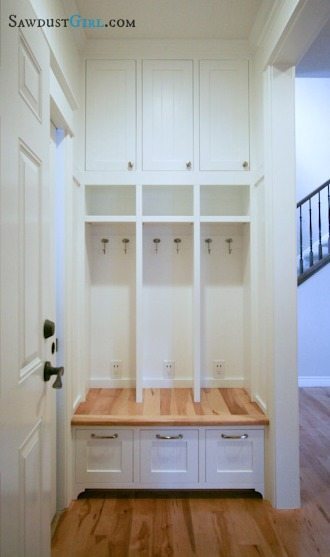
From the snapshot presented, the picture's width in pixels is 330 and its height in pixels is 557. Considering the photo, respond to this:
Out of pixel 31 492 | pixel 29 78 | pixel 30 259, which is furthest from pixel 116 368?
pixel 29 78

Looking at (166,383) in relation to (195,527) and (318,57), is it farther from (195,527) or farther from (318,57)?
(318,57)

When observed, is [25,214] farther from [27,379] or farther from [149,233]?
[149,233]

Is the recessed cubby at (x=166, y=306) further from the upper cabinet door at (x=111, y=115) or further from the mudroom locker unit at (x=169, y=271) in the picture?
the upper cabinet door at (x=111, y=115)

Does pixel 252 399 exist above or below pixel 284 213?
below

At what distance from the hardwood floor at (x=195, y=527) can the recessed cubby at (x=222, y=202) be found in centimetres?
185

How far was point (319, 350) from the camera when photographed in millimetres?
4027

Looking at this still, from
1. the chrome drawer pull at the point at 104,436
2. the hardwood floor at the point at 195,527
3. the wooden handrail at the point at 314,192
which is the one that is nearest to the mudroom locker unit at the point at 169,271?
the chrome drawer pull at the point at 104,436

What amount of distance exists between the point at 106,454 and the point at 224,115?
2246 millimetres

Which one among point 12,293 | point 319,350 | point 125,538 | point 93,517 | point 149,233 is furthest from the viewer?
point 319,350

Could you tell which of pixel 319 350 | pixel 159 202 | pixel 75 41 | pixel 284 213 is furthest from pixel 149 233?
pixel 319 350

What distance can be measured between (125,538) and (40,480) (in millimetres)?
795

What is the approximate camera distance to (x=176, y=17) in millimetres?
1990

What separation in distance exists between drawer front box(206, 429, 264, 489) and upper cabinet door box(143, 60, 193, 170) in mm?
1677

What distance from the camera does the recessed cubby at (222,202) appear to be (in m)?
2.47
